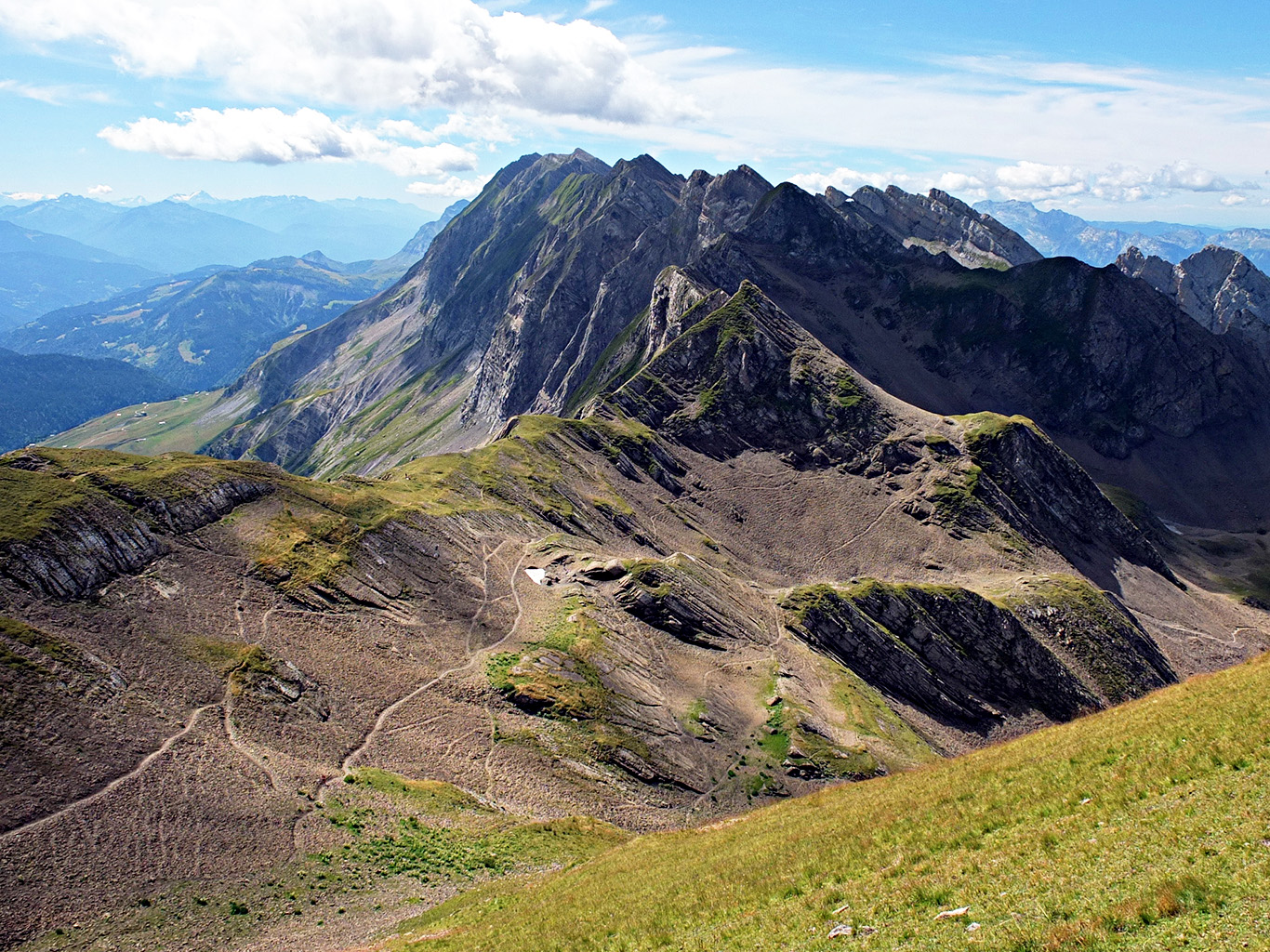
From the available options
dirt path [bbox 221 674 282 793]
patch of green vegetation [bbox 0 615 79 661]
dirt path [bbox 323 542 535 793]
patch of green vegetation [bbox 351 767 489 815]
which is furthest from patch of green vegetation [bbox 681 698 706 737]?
patch of green vegetation [bbox 0 615 79 661]

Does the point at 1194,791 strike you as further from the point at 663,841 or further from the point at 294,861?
the point at 294,861

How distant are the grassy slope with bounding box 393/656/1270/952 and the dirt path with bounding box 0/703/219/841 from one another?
24.7 meters

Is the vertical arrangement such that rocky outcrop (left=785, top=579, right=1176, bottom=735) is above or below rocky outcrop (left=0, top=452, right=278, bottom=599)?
below

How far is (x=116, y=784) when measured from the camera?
49906mm

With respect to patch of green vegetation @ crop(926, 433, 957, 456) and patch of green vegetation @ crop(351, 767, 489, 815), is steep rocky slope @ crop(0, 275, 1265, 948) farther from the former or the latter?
patch of green vegetation @ crop(926, 433, 957, 456)

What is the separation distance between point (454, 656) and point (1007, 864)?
6515 cm

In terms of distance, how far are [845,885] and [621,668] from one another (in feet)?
203

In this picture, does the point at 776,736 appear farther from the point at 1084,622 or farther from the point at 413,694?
the point at 1084,622

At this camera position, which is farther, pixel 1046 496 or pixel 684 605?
pixel 1046 496

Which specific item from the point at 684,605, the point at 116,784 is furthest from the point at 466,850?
the point at 684,605

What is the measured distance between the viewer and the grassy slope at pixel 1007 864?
1881cm

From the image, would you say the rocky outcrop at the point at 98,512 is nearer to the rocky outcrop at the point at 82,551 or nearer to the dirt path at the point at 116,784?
the rocky outcrop at the point at 82,551

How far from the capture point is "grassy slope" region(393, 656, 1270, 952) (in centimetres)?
1881

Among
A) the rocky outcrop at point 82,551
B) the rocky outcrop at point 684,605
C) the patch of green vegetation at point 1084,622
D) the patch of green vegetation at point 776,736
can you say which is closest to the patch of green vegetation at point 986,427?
the patch of green vegetation at point 1084,622
